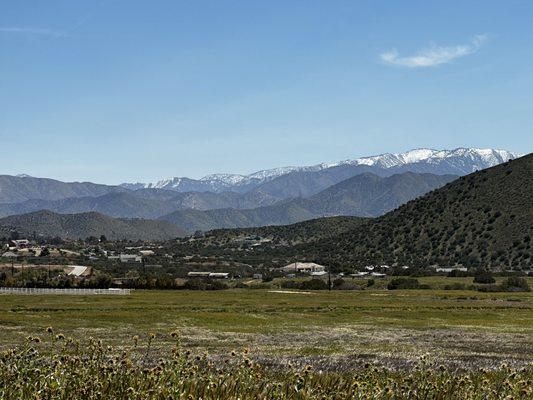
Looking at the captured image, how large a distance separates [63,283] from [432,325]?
9138 cm

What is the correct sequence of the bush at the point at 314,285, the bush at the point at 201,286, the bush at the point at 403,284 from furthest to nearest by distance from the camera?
the bush at the point at 314,285 < the bush at the point at 201,286 < the bush at the point at 403,284

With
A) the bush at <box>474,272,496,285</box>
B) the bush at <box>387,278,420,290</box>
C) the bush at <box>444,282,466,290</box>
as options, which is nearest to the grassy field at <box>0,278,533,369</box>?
the bush at <box>444,282,466,290</box>

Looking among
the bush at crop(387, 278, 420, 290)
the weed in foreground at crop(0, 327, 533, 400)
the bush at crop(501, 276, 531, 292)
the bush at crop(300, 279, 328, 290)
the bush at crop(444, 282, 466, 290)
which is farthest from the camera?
the bush at crop(300, 279, 328, 290)

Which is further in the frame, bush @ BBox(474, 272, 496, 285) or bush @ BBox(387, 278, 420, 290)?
bush @ BBox(474, 272, 496, 285)

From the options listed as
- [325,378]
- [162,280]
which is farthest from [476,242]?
[325,378]

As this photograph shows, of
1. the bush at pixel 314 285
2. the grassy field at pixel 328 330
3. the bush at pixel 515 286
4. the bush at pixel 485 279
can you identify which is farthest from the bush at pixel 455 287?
the grassy field at pixel 328 330

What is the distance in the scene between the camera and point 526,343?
38219mm

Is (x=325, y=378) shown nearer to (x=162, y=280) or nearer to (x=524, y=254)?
(x=162, y=280)

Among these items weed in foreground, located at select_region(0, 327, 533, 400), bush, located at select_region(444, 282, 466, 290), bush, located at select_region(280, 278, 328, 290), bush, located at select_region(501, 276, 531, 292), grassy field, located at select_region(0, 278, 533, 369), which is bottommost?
bush, located at select_region(280, 278, 328, 290)

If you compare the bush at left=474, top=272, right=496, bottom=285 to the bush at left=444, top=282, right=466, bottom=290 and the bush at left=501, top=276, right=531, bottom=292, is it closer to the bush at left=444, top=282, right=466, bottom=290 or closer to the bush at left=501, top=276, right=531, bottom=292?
the bush at left=501, top=276, right=531, bottom=292

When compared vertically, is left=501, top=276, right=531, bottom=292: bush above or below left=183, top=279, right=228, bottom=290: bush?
above

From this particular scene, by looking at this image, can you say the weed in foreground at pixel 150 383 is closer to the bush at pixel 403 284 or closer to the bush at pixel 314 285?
the bush at pixel 403 284

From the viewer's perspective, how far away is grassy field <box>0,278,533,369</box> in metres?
27.9

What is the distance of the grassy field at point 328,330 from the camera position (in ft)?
91.5
